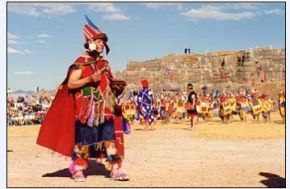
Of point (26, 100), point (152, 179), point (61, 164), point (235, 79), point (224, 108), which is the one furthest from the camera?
point (235, 79)

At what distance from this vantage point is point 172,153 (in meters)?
12.3

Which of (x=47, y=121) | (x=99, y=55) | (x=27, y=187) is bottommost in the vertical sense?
(x=27, y=187)

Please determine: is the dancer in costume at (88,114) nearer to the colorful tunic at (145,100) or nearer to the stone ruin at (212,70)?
the colorful tunic at (145,100)

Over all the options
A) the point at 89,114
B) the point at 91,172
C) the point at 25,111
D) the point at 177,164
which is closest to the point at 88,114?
the point at 89,114

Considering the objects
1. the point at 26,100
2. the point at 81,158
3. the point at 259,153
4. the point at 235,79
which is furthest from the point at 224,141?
the point at 235,79

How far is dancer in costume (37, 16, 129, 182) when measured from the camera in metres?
8.38

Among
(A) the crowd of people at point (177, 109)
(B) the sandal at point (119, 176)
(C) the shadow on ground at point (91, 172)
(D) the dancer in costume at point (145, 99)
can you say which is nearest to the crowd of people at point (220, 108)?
(A) the crowd of people at point (177, 109)

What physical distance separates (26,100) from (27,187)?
65.5ft

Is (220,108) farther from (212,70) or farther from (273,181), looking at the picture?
(212,70)

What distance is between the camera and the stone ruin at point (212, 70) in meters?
42.3

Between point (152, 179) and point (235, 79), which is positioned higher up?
point (235, 79)

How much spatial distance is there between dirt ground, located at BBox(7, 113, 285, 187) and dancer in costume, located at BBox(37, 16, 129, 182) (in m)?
0.42

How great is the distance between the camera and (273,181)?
886 cm

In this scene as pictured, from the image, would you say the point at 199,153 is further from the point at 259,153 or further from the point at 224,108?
the point at 224,108
